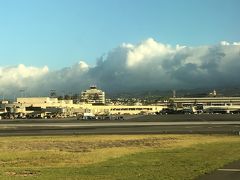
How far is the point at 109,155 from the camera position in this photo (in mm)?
37875

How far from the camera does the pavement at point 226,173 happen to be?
79.3 feet

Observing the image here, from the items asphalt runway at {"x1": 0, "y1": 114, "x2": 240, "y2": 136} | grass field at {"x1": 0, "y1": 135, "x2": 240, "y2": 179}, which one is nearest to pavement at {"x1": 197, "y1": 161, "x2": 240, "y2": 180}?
grass field at {"x1": 0, "y1": 135, "x2": 240, "y2": 179}

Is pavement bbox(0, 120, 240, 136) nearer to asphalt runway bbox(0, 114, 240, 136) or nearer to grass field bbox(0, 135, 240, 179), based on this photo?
asphalt runway bbox(0, 114, 240, 136)

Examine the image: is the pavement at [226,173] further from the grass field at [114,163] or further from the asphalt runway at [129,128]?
the asphalt runway at [129,128]

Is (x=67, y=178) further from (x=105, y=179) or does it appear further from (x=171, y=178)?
(x=171, y=178)

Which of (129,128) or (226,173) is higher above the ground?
(129,128)

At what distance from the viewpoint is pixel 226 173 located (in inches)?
1027

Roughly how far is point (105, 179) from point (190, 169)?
5.78m

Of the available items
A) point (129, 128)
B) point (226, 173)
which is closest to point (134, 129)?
point (129, 128)

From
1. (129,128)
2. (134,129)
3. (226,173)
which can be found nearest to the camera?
(226,173)

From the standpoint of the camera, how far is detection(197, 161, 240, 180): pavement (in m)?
24.2

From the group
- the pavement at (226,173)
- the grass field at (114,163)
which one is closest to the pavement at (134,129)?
the grass field at (114,163)

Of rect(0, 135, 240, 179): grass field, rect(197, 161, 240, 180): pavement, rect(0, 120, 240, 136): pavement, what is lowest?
rect(197, 161, 240, 180): pavement

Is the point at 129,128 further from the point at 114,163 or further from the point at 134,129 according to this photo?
the point at 114,163
